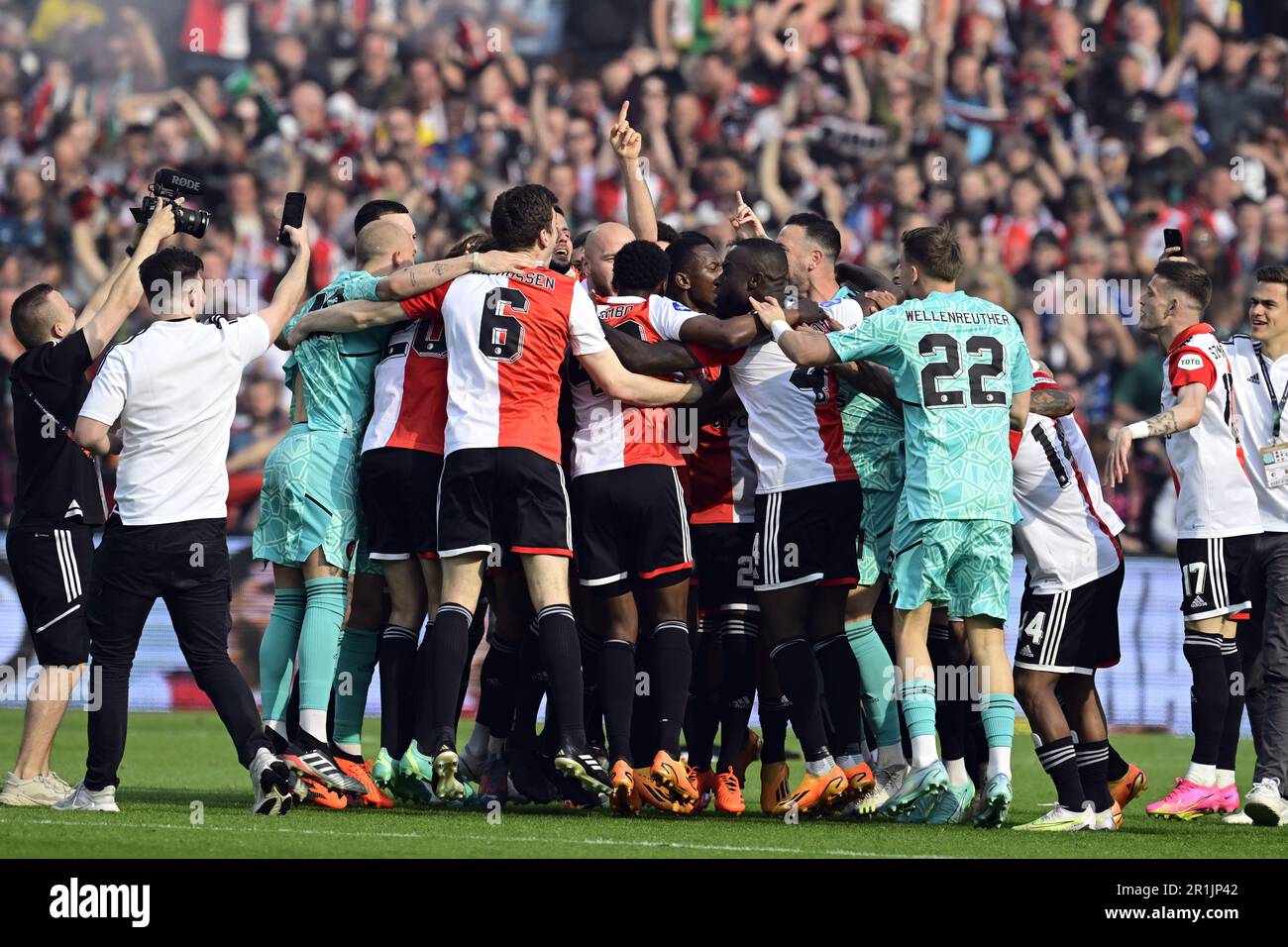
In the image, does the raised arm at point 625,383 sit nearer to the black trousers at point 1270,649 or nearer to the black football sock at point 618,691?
the black football sock at point 618,691

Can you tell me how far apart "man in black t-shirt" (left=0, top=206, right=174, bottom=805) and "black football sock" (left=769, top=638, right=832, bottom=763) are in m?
3.40

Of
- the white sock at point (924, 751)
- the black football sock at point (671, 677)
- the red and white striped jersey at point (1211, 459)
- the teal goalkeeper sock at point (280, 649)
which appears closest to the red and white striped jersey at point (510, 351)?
the black football sock at point (671, 677)

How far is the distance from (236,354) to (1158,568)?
27.8ft

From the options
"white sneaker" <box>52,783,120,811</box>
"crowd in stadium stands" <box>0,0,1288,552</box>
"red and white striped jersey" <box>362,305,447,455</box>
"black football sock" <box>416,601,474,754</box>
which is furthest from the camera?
"crowd in stadium stands" <box>0,0,1288,552</box>

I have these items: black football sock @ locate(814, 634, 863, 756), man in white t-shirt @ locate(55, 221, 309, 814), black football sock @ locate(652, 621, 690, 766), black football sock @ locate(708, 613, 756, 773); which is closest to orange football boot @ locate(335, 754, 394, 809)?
man in white t-shirt @ locate(55, 221, 309, 814)

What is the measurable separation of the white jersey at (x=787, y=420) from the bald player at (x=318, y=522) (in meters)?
1.86

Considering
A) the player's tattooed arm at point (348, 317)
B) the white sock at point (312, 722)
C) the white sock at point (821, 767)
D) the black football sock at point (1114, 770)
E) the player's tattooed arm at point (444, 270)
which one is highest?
the player's tattooed arm at point (444, 270)

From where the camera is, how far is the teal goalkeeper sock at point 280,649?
27.7 ft

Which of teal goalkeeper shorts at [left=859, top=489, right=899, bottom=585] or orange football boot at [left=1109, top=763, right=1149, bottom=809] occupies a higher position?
teal goalkeeper shorts at [left=859, top=489, right=899, bottom=585]

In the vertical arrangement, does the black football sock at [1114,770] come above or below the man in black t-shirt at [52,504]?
below

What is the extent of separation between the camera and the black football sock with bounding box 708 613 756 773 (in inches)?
337

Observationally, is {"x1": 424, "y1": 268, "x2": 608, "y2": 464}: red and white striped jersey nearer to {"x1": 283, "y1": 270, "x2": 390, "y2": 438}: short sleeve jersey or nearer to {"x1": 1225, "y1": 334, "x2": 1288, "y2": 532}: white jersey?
{"x1": 283, "y1": 270, "x2": 390, "y2": 438}: short sleeve jersey

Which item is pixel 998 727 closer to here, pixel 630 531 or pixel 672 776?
pixel 672 776
